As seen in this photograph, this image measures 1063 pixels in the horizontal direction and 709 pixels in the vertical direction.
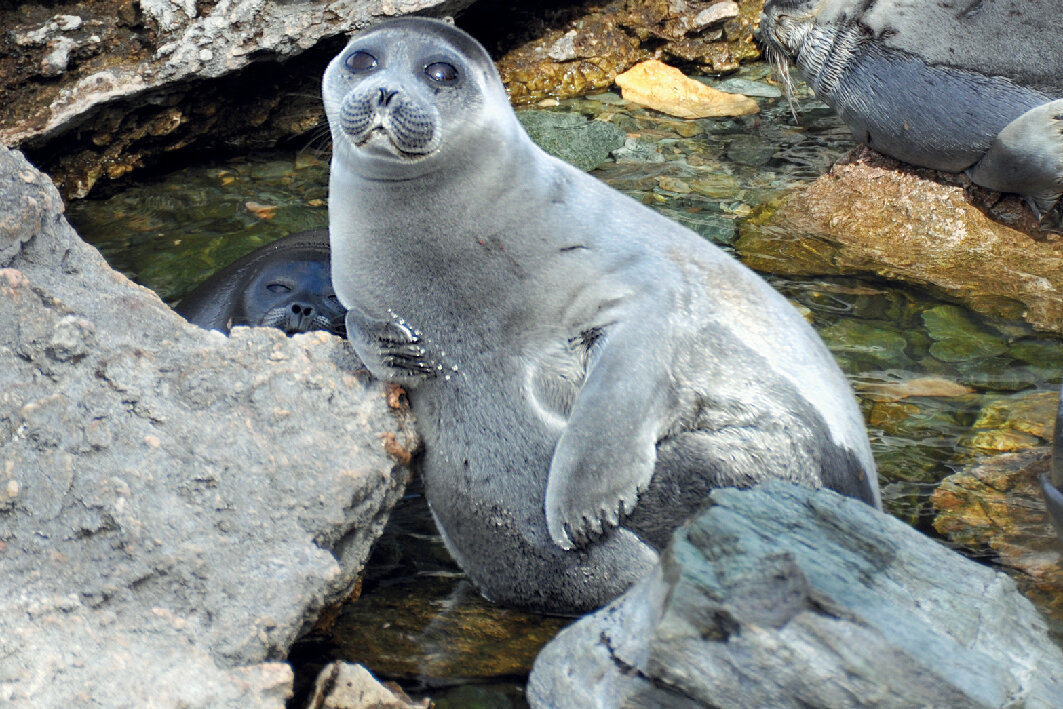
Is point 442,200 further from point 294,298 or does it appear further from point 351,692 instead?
point 294,298

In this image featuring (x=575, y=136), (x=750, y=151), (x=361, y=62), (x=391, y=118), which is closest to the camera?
(x=391, y=118)

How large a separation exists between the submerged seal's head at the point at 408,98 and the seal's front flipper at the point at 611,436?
2.38ft

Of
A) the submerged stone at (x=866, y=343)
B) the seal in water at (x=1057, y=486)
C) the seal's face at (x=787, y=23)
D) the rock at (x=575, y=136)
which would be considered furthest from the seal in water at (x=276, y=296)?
the seal's face at (x=787, y=23)

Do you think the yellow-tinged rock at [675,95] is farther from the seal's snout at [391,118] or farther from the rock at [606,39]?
the seal's snout at [391,118]

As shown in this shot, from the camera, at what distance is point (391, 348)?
340cm

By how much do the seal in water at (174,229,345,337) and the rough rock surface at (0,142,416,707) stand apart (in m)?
1.04

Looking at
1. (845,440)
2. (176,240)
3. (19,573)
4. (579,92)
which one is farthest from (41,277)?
(579,92)

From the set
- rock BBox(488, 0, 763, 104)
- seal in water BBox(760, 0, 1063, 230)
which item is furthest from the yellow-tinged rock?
seal in water BBox(760, 0, 1063, 230)

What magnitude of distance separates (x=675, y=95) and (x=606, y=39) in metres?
0.89

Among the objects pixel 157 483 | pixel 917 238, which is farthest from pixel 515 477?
pixel 917 238

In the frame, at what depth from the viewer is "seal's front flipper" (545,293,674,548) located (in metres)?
3.10

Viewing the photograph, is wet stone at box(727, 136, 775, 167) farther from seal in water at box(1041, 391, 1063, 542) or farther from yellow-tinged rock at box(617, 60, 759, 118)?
seal in water at box(1041, 391, 1063, 542)

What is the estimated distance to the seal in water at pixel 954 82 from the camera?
5789mm

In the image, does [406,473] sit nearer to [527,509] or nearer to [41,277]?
[527,509]
